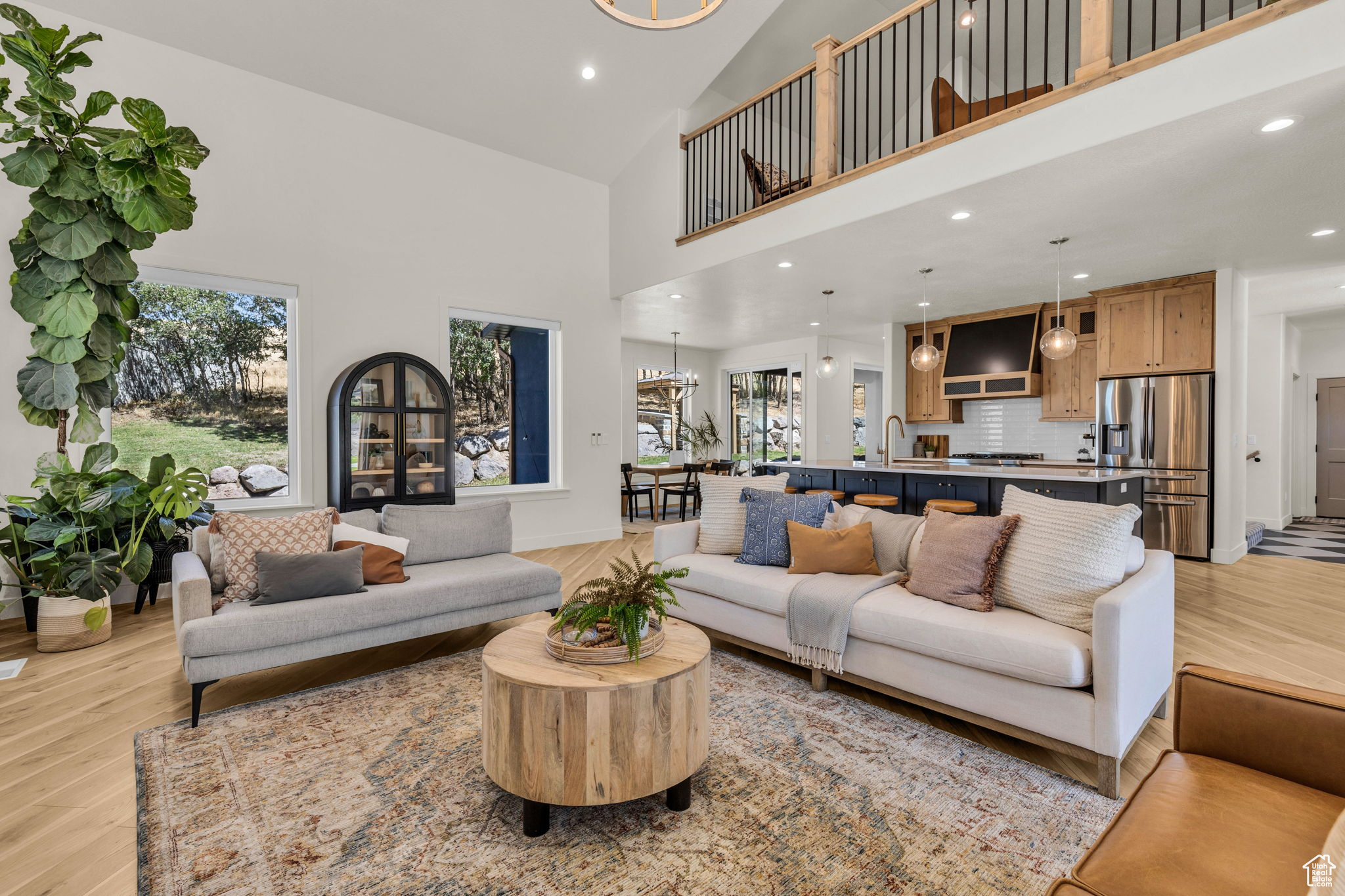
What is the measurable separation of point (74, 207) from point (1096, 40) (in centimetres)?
534

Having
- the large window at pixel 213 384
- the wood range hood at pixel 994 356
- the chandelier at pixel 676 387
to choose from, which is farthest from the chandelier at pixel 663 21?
the chandelier at pixel 676 387

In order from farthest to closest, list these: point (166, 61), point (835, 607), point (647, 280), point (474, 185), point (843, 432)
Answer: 1. point (843, 432)
2. point (647, 280)
3. point (474, 185)
4. point (166, 61)
5. point (835, 607)

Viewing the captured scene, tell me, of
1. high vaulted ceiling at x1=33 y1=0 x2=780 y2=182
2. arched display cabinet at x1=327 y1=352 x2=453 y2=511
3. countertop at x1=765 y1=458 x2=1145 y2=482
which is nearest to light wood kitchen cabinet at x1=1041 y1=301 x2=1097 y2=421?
countertop at x1=765 y1=458 x2=1145 y2=482

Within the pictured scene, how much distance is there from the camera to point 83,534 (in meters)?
3.43

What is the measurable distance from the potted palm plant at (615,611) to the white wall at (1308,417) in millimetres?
10399

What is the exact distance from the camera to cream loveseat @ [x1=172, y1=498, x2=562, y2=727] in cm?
251

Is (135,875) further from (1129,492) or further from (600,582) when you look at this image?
(1129,492)

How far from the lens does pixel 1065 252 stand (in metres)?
5.03

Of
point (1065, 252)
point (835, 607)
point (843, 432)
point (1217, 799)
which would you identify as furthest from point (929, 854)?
point (843, 432)

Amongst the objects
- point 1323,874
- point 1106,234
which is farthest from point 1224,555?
point 1323,874

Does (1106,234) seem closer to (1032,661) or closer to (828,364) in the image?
(828,364)

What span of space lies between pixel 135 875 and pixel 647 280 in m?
5.44

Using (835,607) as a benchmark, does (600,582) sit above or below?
above

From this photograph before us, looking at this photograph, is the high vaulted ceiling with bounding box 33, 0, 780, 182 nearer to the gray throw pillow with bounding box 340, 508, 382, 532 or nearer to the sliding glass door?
the gray throw pillow with bounding box 340, 508, 382, 532
